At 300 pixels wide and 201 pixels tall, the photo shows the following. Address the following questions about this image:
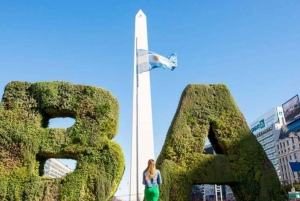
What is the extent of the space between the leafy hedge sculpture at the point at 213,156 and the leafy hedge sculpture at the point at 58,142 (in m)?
1.92

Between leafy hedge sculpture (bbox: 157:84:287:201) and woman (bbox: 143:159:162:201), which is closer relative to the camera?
woman (bbox: 143:159:162:201)

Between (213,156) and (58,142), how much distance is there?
18.0 ft

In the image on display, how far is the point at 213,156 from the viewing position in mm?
9961

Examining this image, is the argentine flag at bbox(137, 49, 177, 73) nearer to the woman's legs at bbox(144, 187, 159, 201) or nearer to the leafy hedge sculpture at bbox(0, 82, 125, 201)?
the leafy hedge sculpture at bbox(0, 82, 125, 201)

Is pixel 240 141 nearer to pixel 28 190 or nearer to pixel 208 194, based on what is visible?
pixel 28 190

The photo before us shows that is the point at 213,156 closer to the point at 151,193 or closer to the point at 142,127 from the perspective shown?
the point at 151,193

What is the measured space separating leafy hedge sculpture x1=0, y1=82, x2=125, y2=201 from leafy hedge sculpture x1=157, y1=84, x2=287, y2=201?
6.30ft

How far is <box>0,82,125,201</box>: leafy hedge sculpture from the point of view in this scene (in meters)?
9.59

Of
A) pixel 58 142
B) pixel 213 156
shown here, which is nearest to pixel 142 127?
pixel 58 142

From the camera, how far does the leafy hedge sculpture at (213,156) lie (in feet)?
31.4

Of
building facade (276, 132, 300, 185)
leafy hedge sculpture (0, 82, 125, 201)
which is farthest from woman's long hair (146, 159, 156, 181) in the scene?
building facade (276, 132, 300, 185)

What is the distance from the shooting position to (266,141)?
107438 millimetres

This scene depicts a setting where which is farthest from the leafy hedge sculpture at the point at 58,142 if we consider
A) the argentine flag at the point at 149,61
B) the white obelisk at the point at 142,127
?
the white obelisk at the point at 142,127

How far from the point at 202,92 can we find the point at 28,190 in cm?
706
